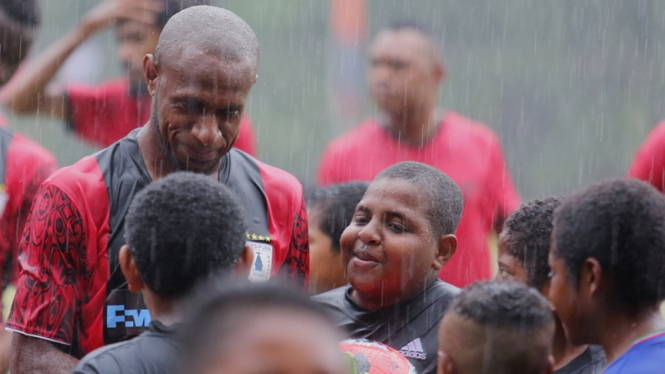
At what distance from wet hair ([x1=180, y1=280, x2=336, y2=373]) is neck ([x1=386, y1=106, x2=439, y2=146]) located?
14.1ft

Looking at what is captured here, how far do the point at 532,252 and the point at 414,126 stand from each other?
250 centimetres

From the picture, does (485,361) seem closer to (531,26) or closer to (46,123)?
(46,123)

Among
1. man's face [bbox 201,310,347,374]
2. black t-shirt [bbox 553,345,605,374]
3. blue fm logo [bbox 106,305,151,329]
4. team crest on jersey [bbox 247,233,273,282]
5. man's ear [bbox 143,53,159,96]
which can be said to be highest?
man's ear [bbox 143,53,159,96]

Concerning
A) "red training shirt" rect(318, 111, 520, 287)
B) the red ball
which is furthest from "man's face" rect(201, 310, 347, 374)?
"red training shirt" rect(318, 111, 520, 287)

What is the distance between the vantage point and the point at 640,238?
3.00 meters

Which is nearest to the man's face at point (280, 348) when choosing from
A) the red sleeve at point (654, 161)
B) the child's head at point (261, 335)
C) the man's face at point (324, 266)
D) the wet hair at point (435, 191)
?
the child's head at point (261, 335)

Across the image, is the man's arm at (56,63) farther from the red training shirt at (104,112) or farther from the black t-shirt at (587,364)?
the black t-shirt at (587,364)

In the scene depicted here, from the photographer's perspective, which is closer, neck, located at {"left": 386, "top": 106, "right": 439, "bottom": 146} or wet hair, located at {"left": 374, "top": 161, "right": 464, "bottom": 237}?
wet hair, located at {"left": 374, "top": 161, "right": 464, "bottom": 237}

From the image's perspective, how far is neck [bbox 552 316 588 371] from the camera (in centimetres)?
357

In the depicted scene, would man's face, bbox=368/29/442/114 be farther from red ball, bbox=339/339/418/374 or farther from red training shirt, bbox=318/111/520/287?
red ball, bbox=339/339/418/374

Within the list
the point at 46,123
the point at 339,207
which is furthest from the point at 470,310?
the point at 46,123

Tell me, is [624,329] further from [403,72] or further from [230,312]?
[403,72]

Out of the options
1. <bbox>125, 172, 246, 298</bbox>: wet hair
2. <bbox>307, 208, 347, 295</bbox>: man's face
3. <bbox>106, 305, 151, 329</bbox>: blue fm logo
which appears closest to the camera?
<bbox>125, 172, 246, 298</bbox>: wet hair

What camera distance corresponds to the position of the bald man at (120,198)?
332cm
